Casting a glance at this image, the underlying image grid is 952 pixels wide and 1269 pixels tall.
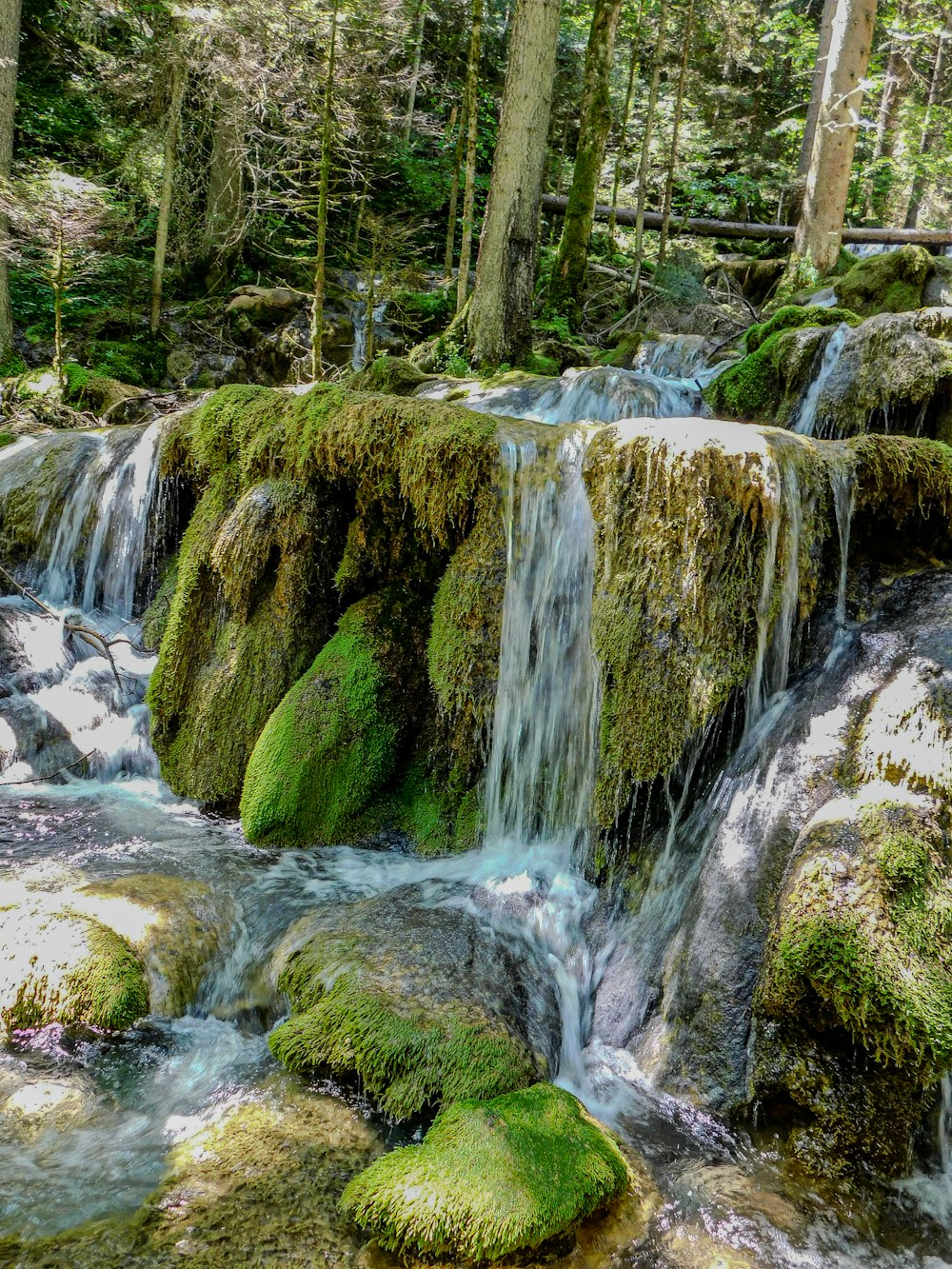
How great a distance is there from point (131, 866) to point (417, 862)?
5.63ft

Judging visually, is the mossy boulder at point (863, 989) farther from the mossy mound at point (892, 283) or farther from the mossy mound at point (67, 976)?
the mossy mound at point (892, 283)

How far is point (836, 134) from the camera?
38.5ft

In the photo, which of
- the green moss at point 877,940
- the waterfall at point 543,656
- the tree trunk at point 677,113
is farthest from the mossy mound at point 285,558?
the tree trunk at point 677,113

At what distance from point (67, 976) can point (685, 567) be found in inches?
144

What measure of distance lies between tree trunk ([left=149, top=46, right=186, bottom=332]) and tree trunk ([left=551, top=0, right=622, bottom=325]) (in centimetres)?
689

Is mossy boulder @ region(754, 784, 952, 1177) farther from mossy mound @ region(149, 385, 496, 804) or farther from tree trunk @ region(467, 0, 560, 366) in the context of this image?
tree trunk @ region(467, 0, 560, 366)

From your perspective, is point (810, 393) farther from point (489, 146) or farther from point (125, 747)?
point (489, 146)

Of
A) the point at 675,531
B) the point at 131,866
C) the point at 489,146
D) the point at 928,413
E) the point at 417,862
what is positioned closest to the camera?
the point at 675,531

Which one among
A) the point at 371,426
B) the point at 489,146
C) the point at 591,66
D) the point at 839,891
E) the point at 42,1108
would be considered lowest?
the point at 42,1108

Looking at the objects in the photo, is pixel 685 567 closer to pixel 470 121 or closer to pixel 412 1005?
pixel 412 1005

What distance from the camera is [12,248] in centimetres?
1250

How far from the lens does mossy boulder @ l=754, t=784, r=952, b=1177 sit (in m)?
3.02

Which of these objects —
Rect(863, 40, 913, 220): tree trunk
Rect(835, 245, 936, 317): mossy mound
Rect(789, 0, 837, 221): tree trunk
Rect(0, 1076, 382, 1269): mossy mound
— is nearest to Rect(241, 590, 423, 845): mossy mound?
Rect(0, 1076, 382, 1269): mossy mound

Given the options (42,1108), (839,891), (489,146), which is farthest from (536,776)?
(489,146)
